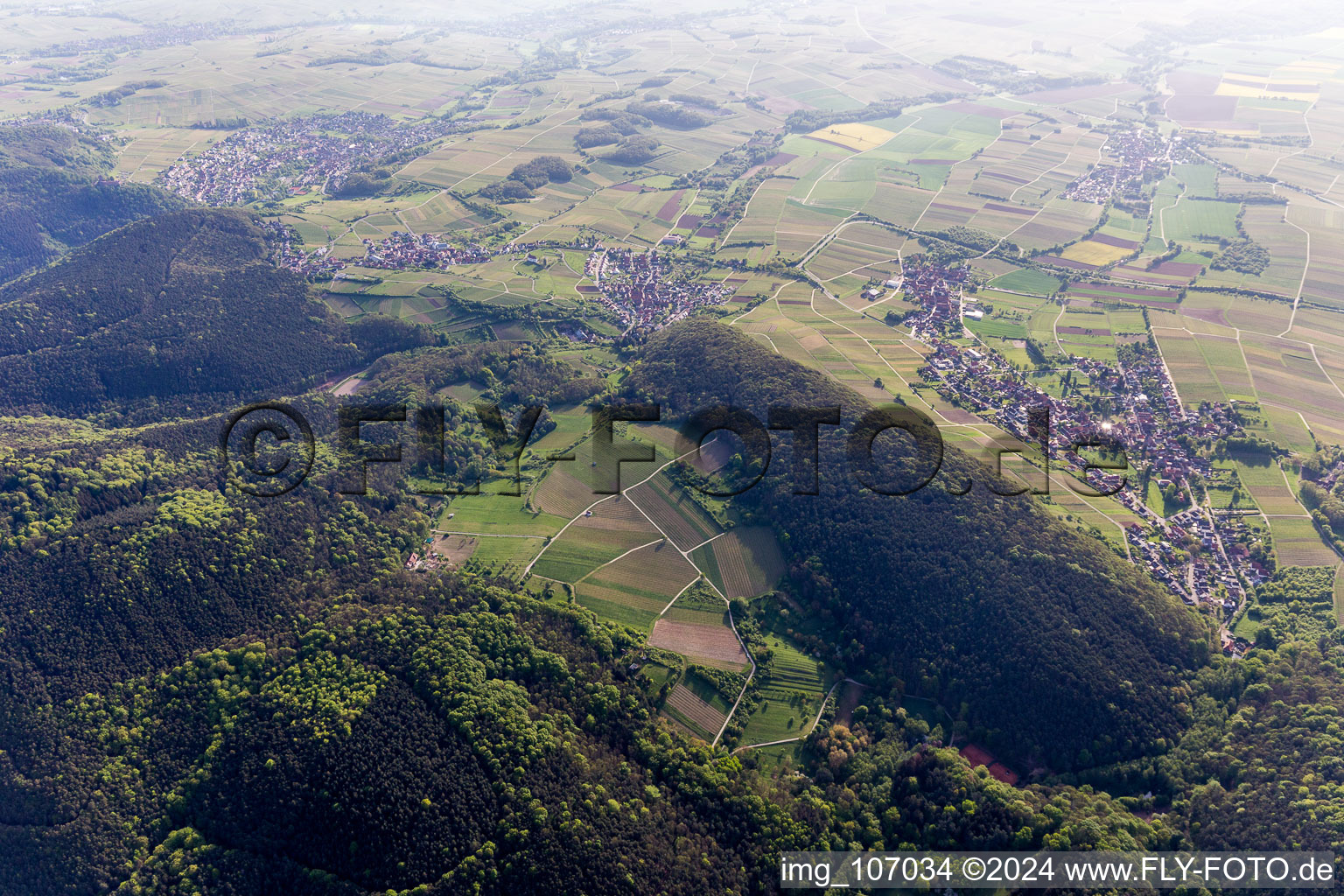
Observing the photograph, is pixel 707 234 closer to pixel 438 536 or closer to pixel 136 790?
pixel 438 536

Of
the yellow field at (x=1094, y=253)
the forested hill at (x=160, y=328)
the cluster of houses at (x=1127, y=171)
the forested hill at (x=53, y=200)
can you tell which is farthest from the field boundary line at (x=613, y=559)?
the forested hill at (x=53, y=200)

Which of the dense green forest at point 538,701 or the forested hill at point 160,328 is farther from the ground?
the forested hill at point 160,328

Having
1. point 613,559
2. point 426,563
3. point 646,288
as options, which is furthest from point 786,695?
point 646,288

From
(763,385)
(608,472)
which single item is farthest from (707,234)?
(608,472)

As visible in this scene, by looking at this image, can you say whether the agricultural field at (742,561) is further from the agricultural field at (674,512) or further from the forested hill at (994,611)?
the forested hill at (994,611)

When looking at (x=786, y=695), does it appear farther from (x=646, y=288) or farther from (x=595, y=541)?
(x=646, y=288)

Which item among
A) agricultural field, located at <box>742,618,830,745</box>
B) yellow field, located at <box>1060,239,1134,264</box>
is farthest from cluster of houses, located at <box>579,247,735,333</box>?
yellow field, located at <box>1060,239,1134,264</box>
